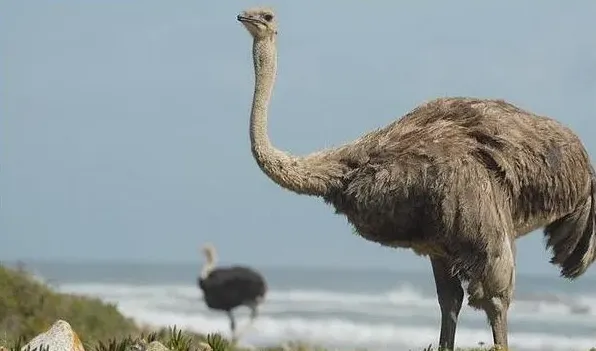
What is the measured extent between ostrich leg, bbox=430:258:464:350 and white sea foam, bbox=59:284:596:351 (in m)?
15.7

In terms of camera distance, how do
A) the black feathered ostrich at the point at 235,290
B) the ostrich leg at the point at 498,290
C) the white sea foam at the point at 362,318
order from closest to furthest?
the ostrich leg at the point at 498,290 < the black feathered ostrich at the point at 235,290 < the white sea foam at the point at 362,318

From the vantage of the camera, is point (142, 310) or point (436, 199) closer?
point (436, 199)

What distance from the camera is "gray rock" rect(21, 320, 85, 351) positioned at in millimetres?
7906

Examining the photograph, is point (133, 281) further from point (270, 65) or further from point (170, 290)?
point (270, 65)

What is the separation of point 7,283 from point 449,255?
291 inches

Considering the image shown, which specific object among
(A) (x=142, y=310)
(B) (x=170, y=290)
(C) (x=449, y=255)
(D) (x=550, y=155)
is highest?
(B) (x=170, y=290)

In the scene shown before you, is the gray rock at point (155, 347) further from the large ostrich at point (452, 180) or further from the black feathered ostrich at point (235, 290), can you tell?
the black feathered ostrich at point (235, 290)

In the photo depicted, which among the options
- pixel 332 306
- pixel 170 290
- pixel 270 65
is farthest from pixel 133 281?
pixel 270 65

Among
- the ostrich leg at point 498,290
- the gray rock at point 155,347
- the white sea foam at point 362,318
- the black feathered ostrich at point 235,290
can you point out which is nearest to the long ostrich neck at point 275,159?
the ostrich leg at point 498,290

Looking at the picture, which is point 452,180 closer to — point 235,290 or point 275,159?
point 275,159

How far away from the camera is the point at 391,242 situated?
8.86 meters

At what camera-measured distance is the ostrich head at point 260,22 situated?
8898 mm

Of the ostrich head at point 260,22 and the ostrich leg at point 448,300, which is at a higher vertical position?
the ostrich head at point 260,22

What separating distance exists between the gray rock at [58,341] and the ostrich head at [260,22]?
88.6 inches
